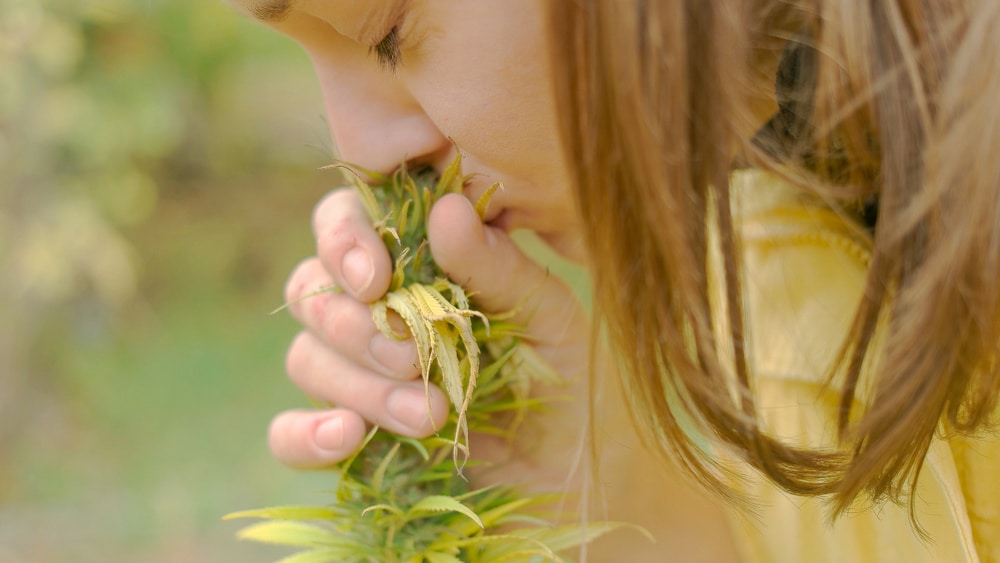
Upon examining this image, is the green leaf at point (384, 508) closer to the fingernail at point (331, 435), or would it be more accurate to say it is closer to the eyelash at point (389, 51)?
the fingernail at point (331, 435)

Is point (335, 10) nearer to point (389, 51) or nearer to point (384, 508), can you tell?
point (389, 51)

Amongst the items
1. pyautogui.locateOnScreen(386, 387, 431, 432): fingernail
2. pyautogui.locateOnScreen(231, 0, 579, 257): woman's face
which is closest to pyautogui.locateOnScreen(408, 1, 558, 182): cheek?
pyautogui.locateOnScreen(231, 0, 579, 257): woman's face

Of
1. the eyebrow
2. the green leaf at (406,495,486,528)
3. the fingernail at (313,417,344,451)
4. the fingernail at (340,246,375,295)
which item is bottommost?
the fingernail at (313,417,344,451)

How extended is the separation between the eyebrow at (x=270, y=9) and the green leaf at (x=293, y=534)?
426 mm

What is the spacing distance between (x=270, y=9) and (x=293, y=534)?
437mm

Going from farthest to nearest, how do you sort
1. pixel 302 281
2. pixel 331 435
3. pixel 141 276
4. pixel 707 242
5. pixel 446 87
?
1. pixel 141 276
2. pixel 302 281
3. pixel 331 435
4. pixel 446 87
5. pixel 707 242

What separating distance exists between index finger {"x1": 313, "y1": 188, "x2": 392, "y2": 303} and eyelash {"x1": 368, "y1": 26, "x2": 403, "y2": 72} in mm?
149

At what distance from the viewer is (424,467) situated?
2.67 ft

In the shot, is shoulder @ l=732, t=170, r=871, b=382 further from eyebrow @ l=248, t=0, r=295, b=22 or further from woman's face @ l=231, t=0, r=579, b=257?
eyebrow @ l=248, t=0, r=295, b=22

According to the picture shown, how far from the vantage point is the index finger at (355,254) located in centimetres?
79

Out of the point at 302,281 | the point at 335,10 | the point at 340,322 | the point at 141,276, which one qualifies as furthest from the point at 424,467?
the point at 141,276

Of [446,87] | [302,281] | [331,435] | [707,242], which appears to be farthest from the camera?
[302,281]

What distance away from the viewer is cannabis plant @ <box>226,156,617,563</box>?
2.50ft

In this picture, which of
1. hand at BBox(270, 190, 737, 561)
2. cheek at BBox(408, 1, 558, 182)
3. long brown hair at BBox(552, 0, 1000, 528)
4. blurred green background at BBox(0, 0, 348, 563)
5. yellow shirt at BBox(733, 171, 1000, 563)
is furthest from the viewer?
blurred green background at BBox(0, 0, 348, 563)
